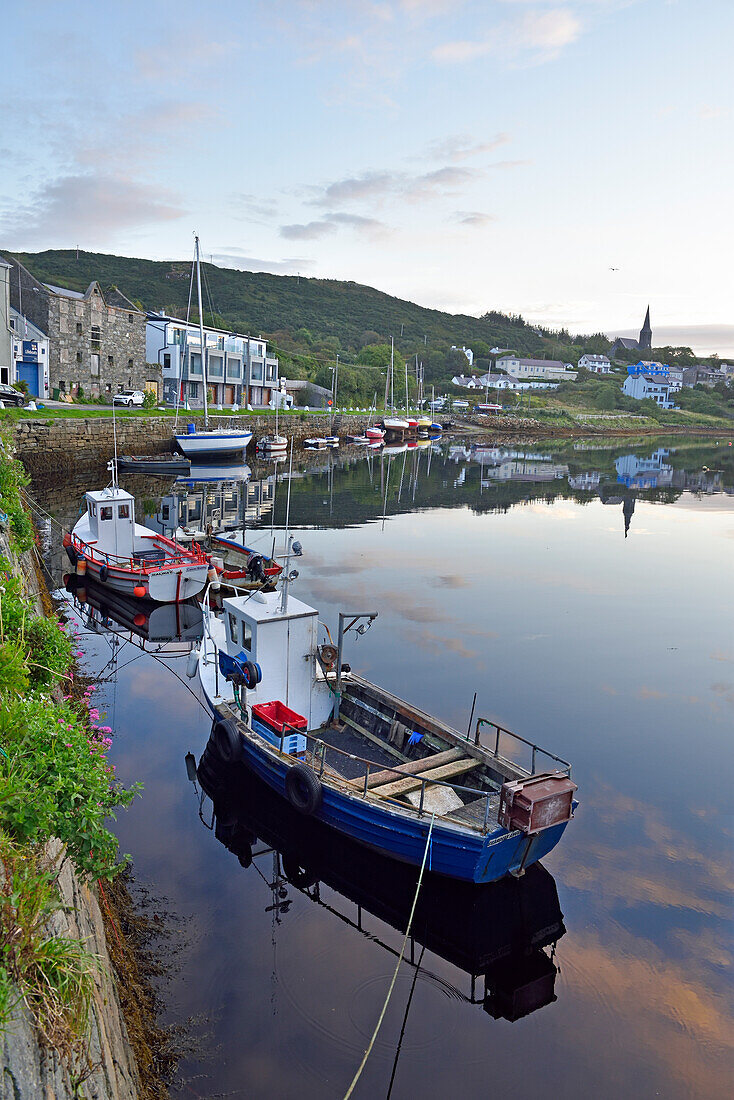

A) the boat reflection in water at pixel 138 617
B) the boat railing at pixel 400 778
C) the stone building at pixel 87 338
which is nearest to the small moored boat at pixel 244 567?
the boat reflection in water at pixel 138 617

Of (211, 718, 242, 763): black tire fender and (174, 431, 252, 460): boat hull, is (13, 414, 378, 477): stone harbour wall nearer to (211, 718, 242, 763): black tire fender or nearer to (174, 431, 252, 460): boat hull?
(174, 431, 252, 460): boat hull

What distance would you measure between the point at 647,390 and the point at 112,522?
18085 cm

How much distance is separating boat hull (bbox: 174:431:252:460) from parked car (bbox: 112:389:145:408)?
8.56 metres

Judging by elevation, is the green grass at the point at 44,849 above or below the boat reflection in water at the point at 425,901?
above

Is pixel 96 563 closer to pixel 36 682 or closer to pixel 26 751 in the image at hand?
pixel 36 682

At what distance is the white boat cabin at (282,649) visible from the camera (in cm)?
1359

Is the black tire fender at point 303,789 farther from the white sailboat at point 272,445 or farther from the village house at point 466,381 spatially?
the village house at point 466,381

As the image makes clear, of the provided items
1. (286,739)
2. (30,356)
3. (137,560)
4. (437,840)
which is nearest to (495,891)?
(437,840)

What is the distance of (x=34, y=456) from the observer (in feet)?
154

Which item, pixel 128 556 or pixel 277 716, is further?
pixel 128 556

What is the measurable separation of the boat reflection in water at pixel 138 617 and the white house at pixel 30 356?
42.1 m

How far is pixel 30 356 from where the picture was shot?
6131 cm

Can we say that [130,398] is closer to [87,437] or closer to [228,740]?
[87,437]

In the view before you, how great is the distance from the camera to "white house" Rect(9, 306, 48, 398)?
197 feet
